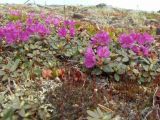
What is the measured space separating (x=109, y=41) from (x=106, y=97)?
4.87ft

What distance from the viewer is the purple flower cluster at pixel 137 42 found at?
23.5 feet

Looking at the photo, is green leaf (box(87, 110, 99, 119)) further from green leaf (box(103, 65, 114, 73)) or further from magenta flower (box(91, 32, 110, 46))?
magenta flower (box(91, 32, 110, 46))

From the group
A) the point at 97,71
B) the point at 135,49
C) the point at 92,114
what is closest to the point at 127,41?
the point at 135,49

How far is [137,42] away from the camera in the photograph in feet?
24.5

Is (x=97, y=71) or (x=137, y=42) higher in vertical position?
(x=137, y=42)

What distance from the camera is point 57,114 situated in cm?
549

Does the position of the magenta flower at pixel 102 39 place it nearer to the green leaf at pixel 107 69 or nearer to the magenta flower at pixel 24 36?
the green leaf at pixel 107 69

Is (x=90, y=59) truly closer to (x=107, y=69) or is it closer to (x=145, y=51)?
(x=107, y=69)

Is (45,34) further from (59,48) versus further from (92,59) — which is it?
(92,59)

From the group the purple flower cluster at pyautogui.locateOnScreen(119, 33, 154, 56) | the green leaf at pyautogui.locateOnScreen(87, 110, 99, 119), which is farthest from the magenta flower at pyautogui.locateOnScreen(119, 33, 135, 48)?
the green leaf at pyautogui.locateOnScreen(87, 110, 99, 119)

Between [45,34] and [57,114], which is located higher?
[45,34]

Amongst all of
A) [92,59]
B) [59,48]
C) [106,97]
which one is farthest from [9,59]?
[106,97]

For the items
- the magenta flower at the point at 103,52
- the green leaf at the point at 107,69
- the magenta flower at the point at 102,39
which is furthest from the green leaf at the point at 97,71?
the magenta flower at the point at 102,39

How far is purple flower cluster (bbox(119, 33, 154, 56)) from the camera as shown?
7.15 meters
